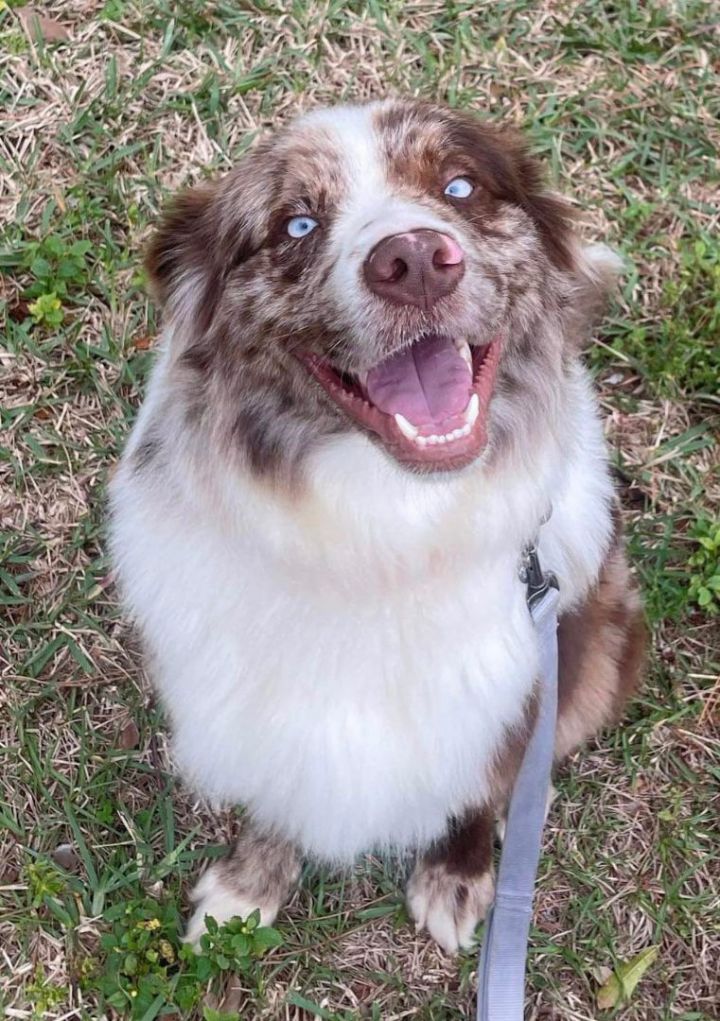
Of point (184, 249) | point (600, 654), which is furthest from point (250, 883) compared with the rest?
point (184, 249)

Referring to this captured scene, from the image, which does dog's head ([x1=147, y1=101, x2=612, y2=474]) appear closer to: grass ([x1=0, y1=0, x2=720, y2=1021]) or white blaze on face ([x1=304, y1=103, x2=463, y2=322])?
white blaze on face ([x1=304, y1=103, x2=463, y2=322])

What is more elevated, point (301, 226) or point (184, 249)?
point (301, 226)

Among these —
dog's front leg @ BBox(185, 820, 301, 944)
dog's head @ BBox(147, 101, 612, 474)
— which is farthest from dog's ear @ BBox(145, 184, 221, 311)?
dog's front leg @ BBox(185, 820, 301, 944)

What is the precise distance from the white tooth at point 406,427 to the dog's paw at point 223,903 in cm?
160

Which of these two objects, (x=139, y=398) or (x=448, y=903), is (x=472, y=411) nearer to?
(x=448, y=903)

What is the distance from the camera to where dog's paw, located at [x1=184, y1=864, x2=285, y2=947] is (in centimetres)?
292

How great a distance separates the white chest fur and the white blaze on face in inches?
14.1

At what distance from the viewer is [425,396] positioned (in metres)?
2.11

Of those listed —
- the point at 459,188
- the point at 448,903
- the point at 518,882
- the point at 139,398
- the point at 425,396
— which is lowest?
the point at 448,903

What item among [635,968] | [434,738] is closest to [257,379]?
[434,738]

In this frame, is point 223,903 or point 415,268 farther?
point 223,903

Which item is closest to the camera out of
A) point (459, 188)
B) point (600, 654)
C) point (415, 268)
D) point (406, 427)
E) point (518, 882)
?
point (415, 268)

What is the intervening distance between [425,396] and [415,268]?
301mm

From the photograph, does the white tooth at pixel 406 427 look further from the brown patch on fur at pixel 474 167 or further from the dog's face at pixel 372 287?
the brown patch on fur at pixel 474 167
